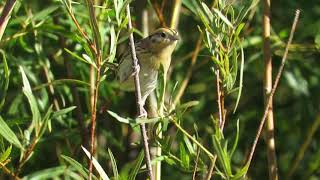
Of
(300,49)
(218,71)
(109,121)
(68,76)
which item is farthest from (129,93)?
(218,71)

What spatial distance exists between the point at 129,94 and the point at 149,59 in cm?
71

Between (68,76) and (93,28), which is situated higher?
(93,28)

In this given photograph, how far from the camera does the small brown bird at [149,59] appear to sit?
258 cm

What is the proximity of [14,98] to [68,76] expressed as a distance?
224 millimetres

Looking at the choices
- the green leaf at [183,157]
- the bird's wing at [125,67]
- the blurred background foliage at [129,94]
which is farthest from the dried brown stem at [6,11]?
the bird's wing at [125,67]

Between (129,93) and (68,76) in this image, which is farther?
(129,93)

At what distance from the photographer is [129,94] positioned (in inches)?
133

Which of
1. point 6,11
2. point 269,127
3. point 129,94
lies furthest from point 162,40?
point 6,11

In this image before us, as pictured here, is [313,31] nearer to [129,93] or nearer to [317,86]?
[317,86]

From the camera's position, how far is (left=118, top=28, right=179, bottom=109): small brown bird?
2584 millimetres

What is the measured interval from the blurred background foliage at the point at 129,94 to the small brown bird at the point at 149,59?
0.28ft

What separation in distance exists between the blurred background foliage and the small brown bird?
0.09 meters

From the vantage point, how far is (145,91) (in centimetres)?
257

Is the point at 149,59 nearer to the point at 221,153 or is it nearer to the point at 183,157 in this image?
the point at 183,157
